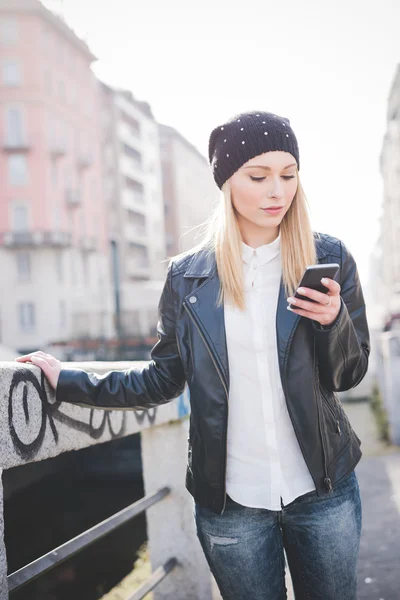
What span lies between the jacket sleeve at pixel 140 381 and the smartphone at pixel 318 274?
494mm

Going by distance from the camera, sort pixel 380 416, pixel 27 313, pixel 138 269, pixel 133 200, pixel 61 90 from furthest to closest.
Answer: pixel 138 269 → pixel 133 200 → pixel 61 90 → pixel 27 313 → pixel 380 416

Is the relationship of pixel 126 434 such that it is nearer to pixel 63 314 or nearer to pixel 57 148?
pixel 63 314

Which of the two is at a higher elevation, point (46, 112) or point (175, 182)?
point (175, 182)

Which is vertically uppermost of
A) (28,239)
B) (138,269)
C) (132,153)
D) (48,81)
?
(48,81)

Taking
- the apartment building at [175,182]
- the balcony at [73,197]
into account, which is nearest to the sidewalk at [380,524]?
the balcony at [73,197]

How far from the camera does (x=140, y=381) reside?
200 cm

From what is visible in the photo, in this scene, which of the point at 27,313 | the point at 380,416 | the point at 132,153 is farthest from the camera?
the point at 132,153

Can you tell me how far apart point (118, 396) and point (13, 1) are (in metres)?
45.0

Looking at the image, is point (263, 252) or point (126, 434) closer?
point (263, 252)

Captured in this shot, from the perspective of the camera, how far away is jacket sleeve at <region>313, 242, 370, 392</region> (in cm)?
168

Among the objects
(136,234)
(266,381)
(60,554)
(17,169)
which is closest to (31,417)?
(60,554)

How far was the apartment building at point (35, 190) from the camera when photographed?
41000 millimetres

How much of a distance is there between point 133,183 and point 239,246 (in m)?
56.4

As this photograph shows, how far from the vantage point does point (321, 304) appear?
163 cm
